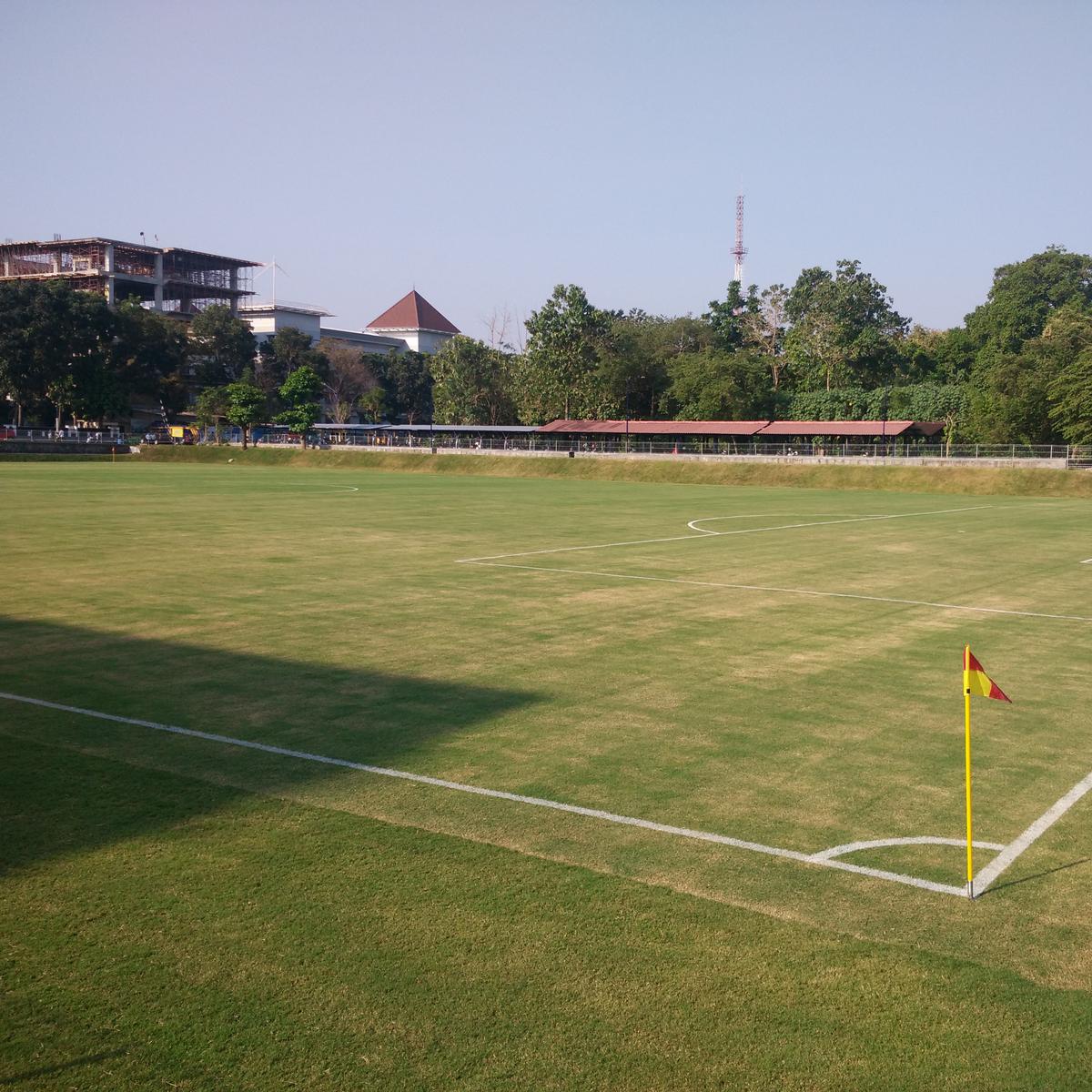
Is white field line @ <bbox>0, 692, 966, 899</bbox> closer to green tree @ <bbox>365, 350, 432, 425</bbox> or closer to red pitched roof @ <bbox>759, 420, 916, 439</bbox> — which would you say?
red pitched roof @ <bbox>759, 420, 916, 439</bbox>

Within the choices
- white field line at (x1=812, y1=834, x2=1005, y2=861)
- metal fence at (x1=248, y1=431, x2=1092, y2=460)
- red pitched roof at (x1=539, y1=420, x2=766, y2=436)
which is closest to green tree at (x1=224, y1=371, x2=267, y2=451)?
metal fence at (x1=248, y1=431, x2=1092, y2=460)

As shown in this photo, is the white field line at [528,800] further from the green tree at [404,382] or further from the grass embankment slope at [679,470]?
the green tree at [404,382]

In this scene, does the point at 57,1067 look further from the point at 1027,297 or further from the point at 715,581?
the point at 1027,297

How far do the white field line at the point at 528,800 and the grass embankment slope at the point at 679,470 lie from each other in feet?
189

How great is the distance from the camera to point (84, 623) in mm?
15641

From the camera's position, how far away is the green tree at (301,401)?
119938 millimetres

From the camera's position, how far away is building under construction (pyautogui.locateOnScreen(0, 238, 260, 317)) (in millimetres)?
150750

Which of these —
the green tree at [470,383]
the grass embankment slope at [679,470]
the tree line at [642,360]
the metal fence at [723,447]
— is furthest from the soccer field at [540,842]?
the green tree at [470,383]

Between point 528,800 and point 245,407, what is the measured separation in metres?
110

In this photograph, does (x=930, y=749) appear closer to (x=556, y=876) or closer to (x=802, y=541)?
(x=556, y=876)

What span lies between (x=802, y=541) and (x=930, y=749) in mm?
19493

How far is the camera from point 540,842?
7559mm

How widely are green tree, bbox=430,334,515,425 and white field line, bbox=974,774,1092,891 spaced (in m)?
116

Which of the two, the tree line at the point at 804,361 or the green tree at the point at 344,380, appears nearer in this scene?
the tree line at the point at 804,361
